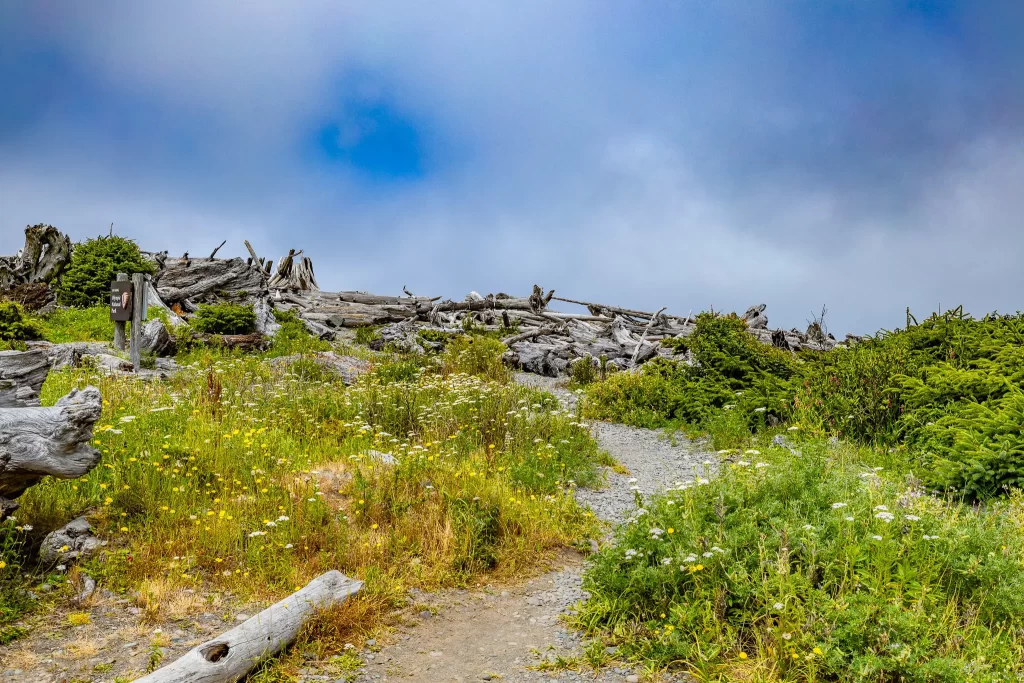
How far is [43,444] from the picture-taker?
251 inches

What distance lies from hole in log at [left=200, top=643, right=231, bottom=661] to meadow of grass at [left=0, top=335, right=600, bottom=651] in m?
1.06

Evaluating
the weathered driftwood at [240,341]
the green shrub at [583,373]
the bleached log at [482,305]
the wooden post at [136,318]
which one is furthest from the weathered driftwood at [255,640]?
the bleached log at [482,305]

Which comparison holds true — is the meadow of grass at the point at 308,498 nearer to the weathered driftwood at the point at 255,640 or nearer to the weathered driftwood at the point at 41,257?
the weathered driftwood at the point at 255,640

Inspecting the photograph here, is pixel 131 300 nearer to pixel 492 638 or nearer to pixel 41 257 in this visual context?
pixel 492 638

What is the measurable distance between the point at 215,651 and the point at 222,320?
2003 centimetres

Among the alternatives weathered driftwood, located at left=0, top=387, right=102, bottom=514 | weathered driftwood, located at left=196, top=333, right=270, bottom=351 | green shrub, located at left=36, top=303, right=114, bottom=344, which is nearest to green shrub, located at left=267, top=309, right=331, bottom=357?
weathered driftwood, located at left=196, top=333, right=270, bottom=351

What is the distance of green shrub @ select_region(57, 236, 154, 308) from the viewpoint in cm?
2619

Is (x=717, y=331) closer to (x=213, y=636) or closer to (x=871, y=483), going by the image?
(x=871, y=483)

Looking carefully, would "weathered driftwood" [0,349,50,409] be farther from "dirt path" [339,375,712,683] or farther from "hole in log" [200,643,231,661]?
"dirt path" [339,375,712,683]

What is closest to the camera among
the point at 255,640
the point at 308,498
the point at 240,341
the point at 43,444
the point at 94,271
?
the point at 255,640

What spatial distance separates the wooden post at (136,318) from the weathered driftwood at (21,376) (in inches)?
276

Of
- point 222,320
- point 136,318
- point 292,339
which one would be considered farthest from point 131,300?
point 292,339

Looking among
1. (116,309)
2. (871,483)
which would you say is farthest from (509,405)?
(116,309)

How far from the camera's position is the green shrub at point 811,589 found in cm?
485
